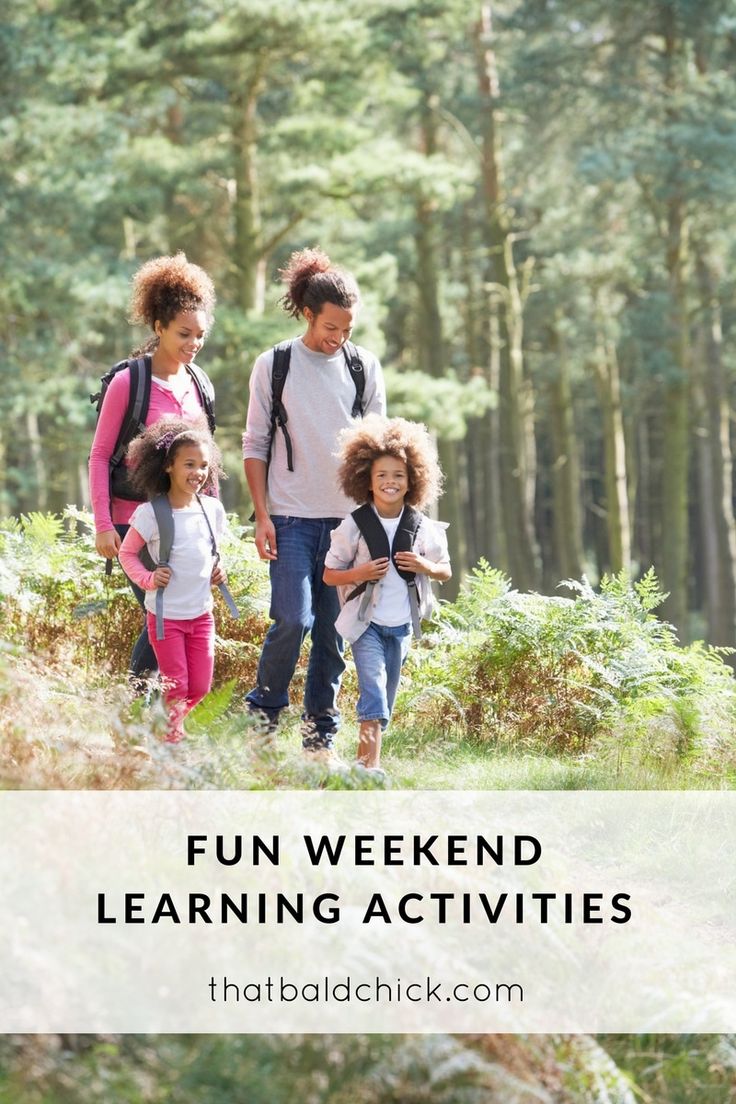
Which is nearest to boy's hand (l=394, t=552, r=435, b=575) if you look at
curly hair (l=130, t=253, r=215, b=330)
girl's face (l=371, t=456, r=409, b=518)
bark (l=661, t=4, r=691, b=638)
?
girl's face (l=371, t=456, r=409, b=518)

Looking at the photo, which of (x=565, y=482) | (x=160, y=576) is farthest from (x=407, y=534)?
(x=565, y=482)

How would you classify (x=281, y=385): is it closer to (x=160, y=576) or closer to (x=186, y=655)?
(x=160, y=576)

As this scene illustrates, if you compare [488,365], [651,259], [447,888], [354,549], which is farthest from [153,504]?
[488,365]

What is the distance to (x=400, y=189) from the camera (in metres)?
21.4

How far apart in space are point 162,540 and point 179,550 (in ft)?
0.36

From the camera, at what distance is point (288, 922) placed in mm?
3684

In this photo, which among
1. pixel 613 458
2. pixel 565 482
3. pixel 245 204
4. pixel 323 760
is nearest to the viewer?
pixel 323 760

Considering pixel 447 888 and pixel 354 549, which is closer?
pixel 447 888

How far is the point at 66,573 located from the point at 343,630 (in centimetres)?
327

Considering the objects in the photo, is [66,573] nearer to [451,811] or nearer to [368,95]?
[451,811]

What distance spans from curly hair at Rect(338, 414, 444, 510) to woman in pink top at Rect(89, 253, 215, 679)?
82 cm

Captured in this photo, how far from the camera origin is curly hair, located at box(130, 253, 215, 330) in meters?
6.08

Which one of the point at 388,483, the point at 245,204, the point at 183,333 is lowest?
the point at 388,483

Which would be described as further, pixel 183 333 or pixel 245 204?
pixel 245 204
